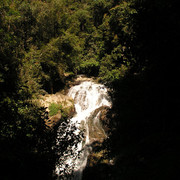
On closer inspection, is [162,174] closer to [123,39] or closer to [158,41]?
[158,41]

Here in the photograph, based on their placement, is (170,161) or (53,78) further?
(53,78)

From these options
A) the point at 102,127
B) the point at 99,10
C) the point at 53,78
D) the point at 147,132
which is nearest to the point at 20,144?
the point at 147,132

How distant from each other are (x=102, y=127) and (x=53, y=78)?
922 centimetres

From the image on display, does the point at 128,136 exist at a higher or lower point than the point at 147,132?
lower

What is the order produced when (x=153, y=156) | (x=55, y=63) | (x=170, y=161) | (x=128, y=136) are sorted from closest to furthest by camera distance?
(x=170, y=161) < (x=153, y=156) < (x=128, y=136) < (x=55, y=63)

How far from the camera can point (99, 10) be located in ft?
102

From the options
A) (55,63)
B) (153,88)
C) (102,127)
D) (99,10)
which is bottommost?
(102,127)

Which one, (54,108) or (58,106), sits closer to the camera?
(54,108)

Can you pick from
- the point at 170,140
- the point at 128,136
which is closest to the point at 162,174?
the point at 170,140

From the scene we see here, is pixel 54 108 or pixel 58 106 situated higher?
pixel 58 106

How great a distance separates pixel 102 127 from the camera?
38.3 feet

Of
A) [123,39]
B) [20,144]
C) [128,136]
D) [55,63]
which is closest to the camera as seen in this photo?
[20,144]

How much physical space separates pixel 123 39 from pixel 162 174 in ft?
10.3

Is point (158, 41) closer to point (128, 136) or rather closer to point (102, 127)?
point (128, 136)
